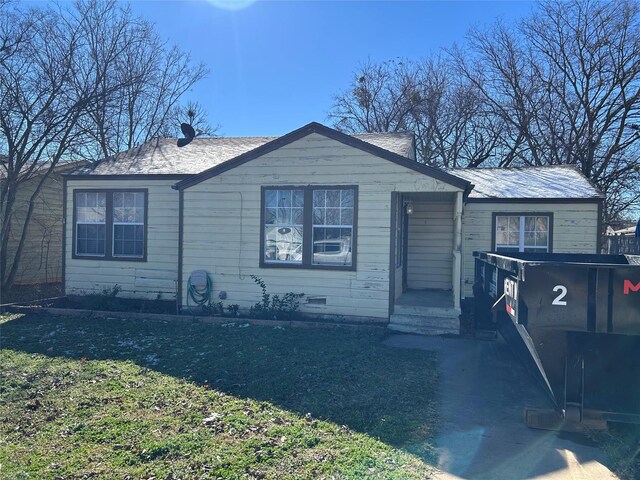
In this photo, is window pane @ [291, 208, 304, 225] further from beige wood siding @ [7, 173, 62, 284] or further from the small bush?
beige wood siding @ [7, 173, 62, 284]

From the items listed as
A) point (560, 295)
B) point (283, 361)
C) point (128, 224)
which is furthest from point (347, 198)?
point (560, 295)

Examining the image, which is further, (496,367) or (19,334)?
(19,334)

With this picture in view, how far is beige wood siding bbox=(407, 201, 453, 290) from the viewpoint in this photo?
11750 mm

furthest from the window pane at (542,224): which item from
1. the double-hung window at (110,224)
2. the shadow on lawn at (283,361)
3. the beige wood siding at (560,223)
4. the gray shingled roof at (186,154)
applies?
the double-hung window at (110,224)

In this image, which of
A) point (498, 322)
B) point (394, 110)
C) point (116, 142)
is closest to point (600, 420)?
Result: point (498, 322)

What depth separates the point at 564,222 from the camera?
1069 centimetres

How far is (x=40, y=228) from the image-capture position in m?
15.5

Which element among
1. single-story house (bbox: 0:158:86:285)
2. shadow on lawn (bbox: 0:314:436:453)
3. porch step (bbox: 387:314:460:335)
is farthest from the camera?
single-story house (bbox: 0:158:86:285)

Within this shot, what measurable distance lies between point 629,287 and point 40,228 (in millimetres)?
16913

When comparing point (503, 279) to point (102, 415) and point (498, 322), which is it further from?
point (102, 415)

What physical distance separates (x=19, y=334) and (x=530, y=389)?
8168mm

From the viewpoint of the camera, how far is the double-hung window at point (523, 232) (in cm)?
1089

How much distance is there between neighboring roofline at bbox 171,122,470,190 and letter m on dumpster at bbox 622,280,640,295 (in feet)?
16.4

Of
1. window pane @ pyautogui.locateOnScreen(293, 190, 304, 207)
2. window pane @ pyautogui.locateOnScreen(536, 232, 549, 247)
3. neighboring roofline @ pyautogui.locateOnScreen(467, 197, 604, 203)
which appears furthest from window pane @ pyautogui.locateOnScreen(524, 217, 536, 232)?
window pane @ pyautogui.locateOnScreen(293, 190, 304, 207)
